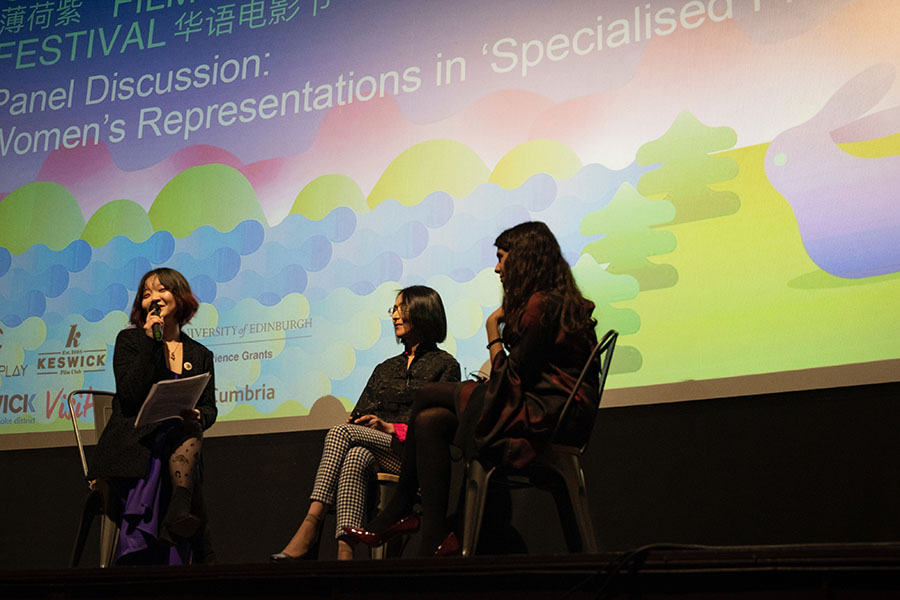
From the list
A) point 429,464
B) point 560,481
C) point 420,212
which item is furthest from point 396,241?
point 560,481

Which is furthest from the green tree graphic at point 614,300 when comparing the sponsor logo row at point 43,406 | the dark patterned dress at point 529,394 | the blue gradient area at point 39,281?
the blue gradient area at point 39,281

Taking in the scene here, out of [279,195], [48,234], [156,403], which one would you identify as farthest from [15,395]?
[156,403]

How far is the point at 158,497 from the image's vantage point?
267 cm

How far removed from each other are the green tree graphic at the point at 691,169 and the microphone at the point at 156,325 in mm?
1697

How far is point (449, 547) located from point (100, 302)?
2316 millimetres

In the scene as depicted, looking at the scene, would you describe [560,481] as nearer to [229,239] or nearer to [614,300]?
[614,300]

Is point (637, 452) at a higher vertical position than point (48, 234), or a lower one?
lower

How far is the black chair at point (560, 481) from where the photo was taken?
88.0 inches

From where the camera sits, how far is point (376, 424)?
9.49ft

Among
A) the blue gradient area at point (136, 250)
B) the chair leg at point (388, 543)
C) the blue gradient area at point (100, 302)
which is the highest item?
the blue gradient area at point (136, 250)

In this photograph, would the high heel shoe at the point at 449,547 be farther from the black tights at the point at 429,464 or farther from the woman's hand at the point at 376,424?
the woman's hand at the point at 376,424

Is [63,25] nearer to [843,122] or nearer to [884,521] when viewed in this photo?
[843,122]

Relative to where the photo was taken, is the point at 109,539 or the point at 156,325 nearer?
the point at 109,539

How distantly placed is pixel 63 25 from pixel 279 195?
1494mm
